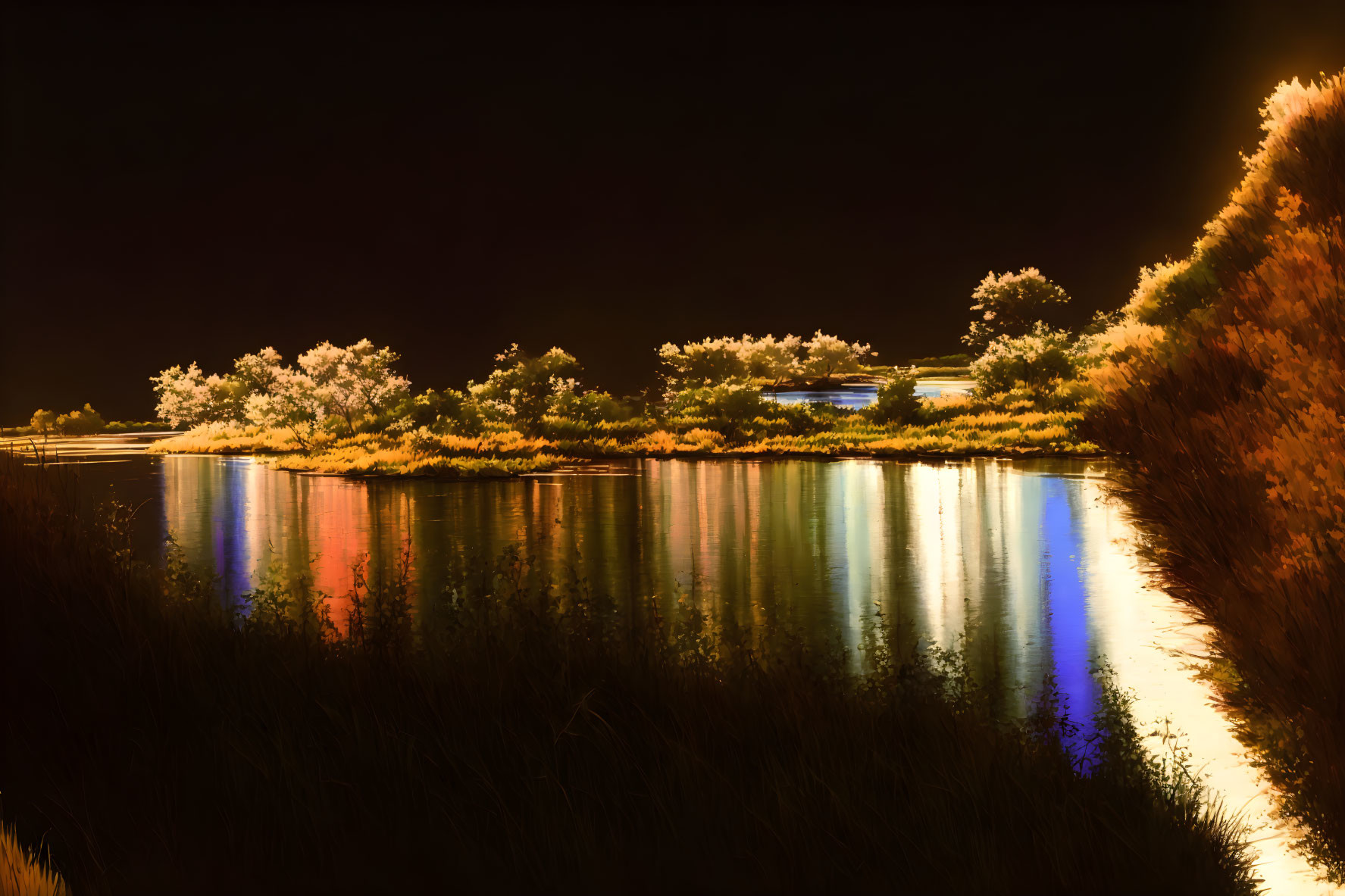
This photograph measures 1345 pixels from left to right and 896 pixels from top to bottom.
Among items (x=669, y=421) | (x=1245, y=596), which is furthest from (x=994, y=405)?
(x=1245, y=596)

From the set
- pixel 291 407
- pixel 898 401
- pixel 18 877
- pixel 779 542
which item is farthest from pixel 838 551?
pixel 291 407

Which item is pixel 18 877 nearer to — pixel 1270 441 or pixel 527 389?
pixel 1270 441

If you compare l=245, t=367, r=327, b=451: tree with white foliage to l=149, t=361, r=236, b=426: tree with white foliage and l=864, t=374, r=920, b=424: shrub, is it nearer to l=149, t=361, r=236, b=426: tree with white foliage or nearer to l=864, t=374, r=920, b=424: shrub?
l=149, t=361, r=236, b=426: tree with white foliage

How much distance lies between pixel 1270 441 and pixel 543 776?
6557mm

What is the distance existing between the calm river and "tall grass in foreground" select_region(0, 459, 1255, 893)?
3.86 ft

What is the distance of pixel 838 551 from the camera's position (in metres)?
15.4

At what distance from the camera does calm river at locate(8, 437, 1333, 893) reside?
8039mm

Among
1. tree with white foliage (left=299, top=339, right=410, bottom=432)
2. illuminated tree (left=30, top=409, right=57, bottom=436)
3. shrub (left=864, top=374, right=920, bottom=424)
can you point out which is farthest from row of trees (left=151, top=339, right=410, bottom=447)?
shrub (left=864, top=374, right=920, bottom=424)

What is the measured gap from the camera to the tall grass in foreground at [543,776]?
13.0 ft

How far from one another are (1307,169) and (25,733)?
436 inches

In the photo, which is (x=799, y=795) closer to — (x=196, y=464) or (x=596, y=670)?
(x=596, y=670)

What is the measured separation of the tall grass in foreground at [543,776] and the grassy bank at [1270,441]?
95 cm

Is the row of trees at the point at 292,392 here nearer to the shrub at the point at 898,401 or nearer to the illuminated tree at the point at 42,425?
the illuminated tree at the point at 42,425

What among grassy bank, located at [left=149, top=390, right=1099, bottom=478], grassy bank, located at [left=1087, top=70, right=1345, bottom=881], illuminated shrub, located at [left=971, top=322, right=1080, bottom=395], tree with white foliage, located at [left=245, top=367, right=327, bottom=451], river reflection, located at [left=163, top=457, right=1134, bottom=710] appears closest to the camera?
grassy bank, located at [left=1087, top=70, right=1345, bottom=881]
